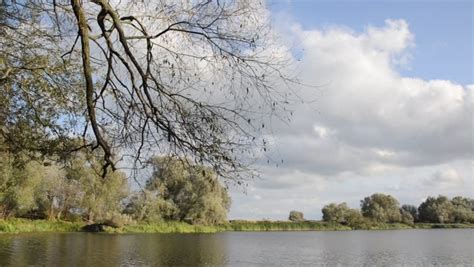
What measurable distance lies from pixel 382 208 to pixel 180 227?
190ft

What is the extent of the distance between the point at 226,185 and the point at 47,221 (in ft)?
182

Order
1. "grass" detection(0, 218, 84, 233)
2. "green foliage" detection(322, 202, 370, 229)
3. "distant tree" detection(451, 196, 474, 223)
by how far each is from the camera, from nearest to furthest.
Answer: "grass" detection(0, 218, 84, 233) < "green foliage" detection(322, 202, 370, 229) < "distant tree" detection(451, 196, 474, 223)

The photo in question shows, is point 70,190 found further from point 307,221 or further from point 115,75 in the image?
point 115,75

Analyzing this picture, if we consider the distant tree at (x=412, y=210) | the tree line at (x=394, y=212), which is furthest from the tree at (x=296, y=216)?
the distant tree at (x=412, y=210)

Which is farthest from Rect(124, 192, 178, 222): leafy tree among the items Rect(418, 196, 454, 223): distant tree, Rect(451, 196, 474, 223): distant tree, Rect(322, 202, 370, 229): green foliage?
Rect(451, 196, 474, 223): distant tree

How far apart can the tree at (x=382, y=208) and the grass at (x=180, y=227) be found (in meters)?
2.75

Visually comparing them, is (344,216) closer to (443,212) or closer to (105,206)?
(443,212)

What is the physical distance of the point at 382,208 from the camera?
109000 millimetres

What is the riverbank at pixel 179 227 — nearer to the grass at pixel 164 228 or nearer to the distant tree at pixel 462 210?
the grass at pixel 164 228

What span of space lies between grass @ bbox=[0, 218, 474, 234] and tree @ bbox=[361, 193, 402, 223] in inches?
108

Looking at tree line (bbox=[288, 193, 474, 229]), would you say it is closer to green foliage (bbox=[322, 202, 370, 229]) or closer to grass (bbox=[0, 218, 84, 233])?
green foliage (bbox=[322, 202, 370, 229])

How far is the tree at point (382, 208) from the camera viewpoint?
354 ft

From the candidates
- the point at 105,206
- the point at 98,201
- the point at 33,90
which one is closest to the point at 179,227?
the point at 105,206

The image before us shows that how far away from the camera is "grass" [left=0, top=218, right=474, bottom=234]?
52.4 metres
